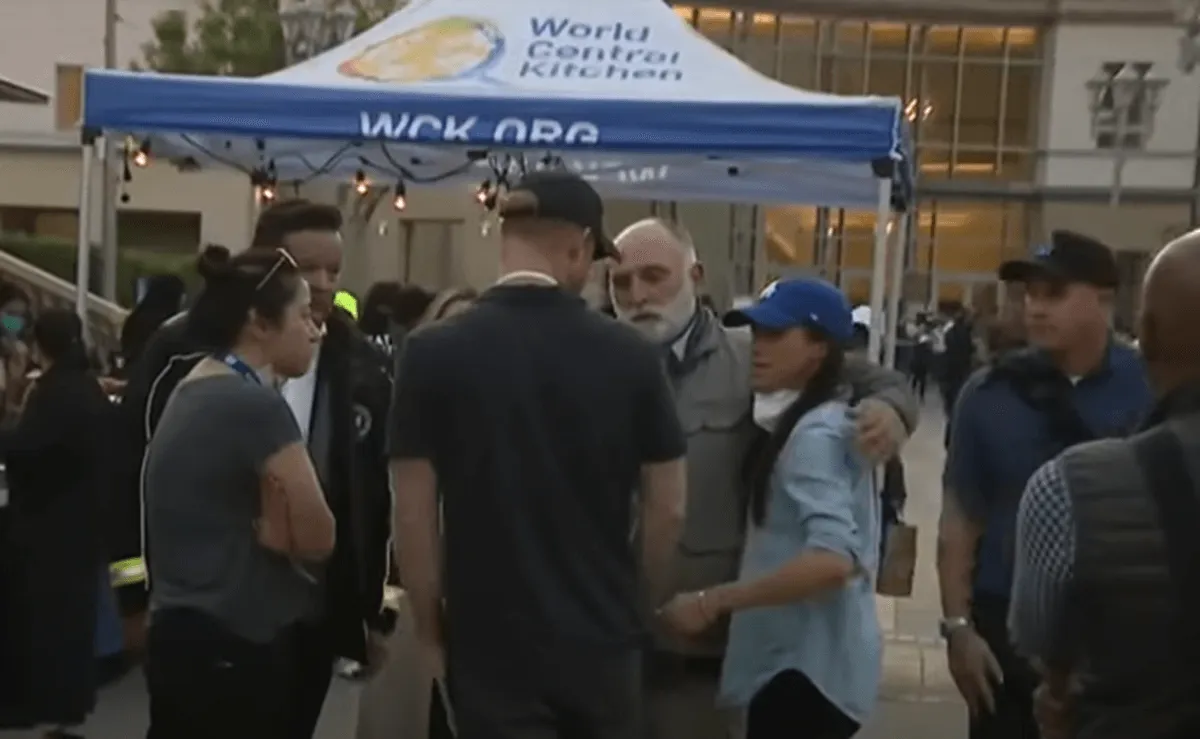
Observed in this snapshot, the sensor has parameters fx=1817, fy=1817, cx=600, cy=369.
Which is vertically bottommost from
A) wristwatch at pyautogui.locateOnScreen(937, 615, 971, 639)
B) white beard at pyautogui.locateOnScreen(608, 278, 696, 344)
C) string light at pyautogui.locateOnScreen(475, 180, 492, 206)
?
wristwatch at pyautogui.locateOnScreen(937, 615, 971, 639)

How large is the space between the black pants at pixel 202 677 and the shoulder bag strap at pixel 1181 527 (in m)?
2.57

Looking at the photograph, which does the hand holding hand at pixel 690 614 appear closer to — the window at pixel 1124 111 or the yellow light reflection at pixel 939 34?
the window at pixel 1124 111

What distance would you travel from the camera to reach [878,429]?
4.50 m

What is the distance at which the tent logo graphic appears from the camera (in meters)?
10.1

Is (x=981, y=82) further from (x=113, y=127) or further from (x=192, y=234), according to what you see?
(x=113, y=127)

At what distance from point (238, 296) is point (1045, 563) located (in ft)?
7.98

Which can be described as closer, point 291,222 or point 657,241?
point 657,241

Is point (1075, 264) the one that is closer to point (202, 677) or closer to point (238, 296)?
point (238, 296)

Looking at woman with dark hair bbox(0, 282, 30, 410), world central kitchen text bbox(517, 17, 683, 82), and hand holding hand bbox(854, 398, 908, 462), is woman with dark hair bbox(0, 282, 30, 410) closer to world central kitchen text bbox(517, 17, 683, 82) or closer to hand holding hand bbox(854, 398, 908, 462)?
world central kitchen text bbox(517, 17, 683, 82)

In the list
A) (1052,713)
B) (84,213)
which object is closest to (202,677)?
(1052,713)

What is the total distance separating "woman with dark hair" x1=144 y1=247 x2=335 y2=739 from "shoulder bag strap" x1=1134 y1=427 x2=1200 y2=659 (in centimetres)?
229

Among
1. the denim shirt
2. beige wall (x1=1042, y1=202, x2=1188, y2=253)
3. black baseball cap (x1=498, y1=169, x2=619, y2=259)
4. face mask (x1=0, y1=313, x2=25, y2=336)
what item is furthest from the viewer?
beige wall (x1=1042, y1=202, x2=1188, y2=253)

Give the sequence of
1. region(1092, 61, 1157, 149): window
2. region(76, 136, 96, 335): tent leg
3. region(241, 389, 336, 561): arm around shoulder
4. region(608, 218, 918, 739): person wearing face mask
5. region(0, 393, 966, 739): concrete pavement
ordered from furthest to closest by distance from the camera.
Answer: region(1092, 61, 1157, 149): window, region(76, 136, 96, 335): tent leg, region(0, 393, 966, 739): concrete pavement, region(608, 218, 918, 739): person wearing face mask, region(241, 389, 336, 561): arm around shoulder

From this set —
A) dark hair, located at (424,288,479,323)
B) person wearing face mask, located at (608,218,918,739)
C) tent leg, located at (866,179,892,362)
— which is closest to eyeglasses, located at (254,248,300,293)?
person wearing face mask, located at (608,218,918,739)
